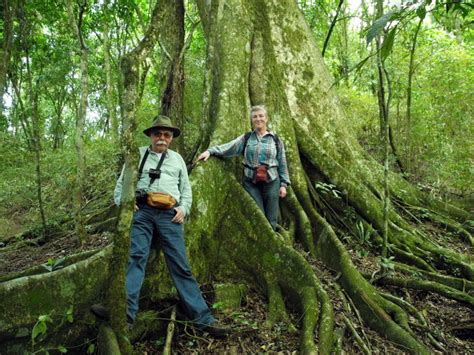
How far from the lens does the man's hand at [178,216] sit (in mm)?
4145

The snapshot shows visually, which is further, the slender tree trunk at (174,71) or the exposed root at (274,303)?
the slender tree trunk at (174,71)

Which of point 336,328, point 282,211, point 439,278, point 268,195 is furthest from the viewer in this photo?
point 282,211

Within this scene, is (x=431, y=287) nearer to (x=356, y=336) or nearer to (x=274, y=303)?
(x=356, y=336)

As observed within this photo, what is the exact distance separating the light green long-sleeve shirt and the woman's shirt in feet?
3.07

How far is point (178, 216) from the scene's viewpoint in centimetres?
416

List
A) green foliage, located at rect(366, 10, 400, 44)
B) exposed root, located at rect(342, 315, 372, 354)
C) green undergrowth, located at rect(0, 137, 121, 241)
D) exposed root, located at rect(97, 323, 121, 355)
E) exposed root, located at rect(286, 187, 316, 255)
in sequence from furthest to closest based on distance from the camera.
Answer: green undergrowth, located at rect(0, 137, 121, 241)
exposed root, located at rect(286, 187, 316, 255)
exposed root, located at rect(342, 315, 372, 354)
exposed root, located at rect(97, 323, 121, 355)
green foliage, located at rect(366, 10, 400, 44)

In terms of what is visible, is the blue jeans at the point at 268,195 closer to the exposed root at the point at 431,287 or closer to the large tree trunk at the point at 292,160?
the large tree trunk at the point at 292,160

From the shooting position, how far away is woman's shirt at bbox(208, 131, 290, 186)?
5.22m

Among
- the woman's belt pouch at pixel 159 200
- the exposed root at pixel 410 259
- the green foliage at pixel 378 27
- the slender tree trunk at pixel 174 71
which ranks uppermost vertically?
the slender tree trunk at pixel 174 71

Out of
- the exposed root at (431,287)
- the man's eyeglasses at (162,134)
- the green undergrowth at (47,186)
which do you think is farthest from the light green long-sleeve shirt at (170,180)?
the green undergrowth at (47,186)

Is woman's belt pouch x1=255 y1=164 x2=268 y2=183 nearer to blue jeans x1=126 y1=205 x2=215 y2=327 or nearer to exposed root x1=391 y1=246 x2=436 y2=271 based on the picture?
blue jeans x1=126 y1=205 x2=215 y2=327

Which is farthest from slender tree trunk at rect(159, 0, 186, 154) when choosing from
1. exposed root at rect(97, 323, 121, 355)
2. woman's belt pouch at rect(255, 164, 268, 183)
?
exposed root at rect(97, 323, 121, 355)

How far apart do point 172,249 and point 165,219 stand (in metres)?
0.30

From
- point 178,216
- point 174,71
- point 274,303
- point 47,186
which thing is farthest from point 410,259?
point 47,186
